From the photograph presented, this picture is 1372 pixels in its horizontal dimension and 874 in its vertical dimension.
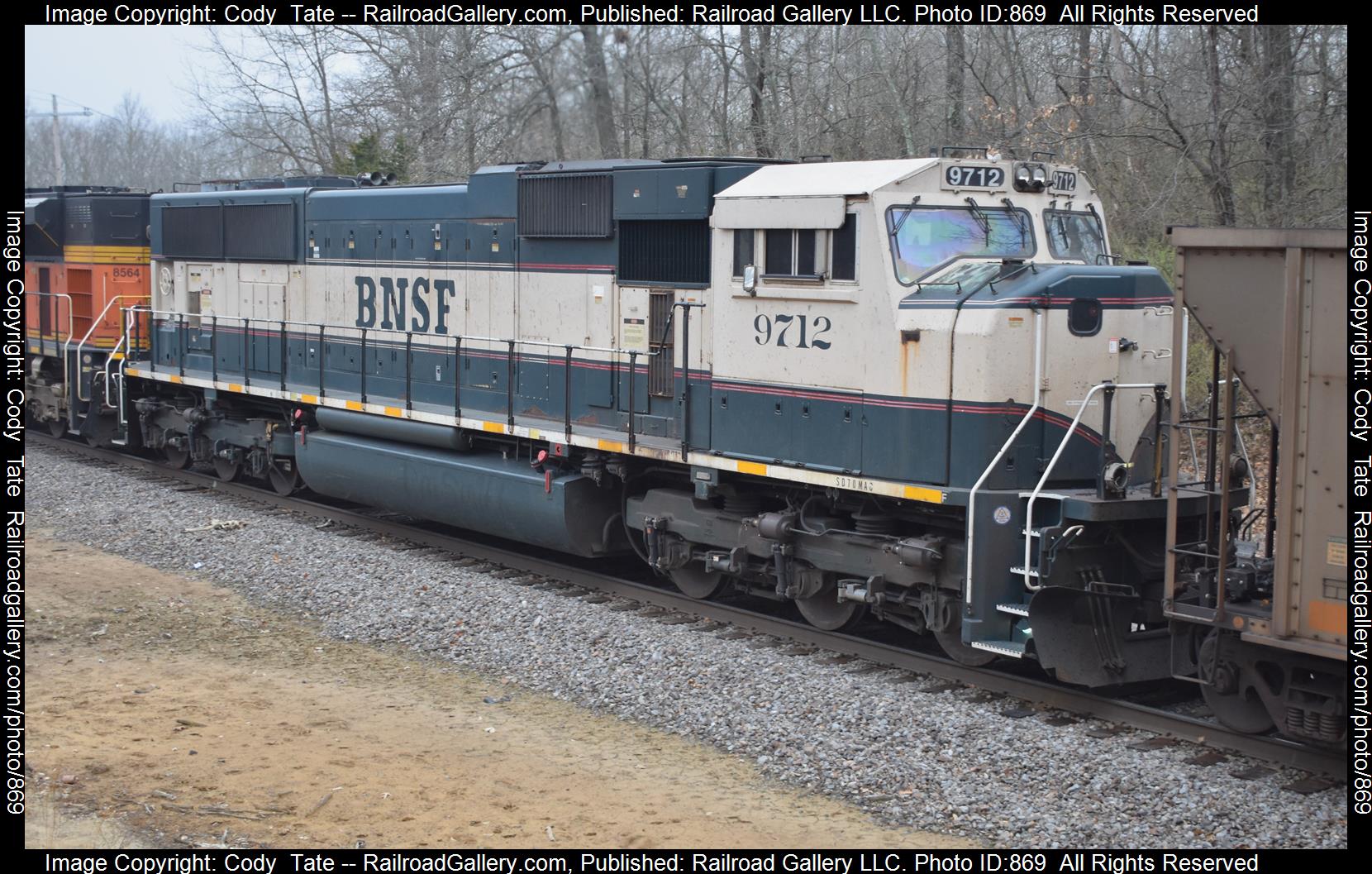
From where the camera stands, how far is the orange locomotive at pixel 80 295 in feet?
60.4

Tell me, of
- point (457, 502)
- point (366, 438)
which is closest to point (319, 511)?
point (366, 438)

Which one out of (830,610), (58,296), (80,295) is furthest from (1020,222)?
(58,296)

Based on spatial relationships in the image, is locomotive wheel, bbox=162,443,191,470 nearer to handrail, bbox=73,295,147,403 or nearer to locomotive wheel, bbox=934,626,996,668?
handrail, bbox=73,295,147,403

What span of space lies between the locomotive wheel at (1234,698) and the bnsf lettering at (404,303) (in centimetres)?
844

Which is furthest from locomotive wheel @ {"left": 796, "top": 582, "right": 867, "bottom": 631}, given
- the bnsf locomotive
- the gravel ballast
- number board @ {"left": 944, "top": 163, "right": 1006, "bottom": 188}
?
number board @ {"left": 944, "top": 163, "right": 1006, "bottom": 188}

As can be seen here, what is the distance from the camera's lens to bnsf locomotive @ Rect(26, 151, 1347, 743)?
326 inches

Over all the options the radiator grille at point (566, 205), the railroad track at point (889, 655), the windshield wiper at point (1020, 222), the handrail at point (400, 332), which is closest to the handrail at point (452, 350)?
the handrail at point (400, 332)

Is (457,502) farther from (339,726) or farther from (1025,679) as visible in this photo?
(1025,679)

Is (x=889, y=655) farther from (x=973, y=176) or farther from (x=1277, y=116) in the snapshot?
(x=1277, y=116)

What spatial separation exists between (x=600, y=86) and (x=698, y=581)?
22.4 m

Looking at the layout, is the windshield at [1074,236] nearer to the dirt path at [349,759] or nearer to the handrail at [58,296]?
the dirt path at [349,759]

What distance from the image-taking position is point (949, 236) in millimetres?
9148

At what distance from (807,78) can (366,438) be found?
12.3 metres

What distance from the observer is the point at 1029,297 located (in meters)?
8.48
